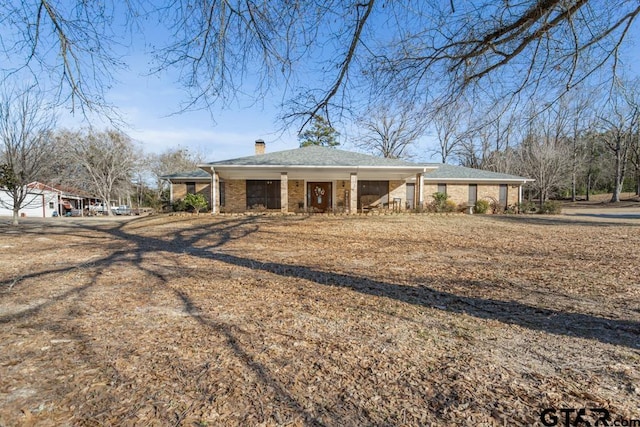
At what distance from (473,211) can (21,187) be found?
74.7 ft

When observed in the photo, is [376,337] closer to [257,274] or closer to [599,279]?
[257,274]

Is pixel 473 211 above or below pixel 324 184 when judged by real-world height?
below

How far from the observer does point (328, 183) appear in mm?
19922

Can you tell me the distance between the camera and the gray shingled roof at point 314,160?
1565 centimetres

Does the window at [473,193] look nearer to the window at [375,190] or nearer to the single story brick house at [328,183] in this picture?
the single story brick house at [328,183]

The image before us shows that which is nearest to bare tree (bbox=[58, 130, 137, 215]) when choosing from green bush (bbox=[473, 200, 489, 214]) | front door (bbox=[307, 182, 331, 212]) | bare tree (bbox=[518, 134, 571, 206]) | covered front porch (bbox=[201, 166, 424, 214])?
covered front porch (bbox=[201, 166, 424, 214])

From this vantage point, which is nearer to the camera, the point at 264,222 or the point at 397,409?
the point at 397,409

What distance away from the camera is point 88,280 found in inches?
182

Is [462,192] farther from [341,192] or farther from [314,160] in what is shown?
[314,160]

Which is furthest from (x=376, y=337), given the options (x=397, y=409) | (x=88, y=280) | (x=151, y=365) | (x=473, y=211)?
(x=473, y=211)

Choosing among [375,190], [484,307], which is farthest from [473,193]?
[484,307]

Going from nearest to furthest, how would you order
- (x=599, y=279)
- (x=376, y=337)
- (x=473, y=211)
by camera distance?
(x=376, y=337)
(x=599, y=279)
(x=473, y=211)

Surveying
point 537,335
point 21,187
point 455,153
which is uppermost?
point 455,153

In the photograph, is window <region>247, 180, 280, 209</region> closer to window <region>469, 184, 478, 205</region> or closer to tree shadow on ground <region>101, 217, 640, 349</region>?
window <region>469, 184, 478, 205</region>
